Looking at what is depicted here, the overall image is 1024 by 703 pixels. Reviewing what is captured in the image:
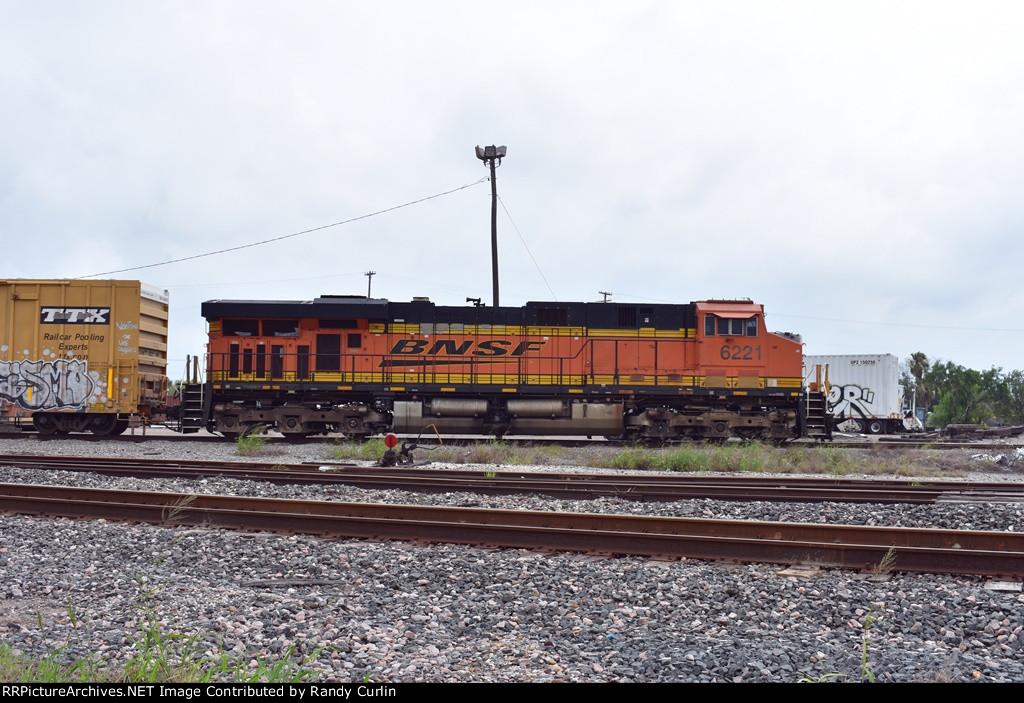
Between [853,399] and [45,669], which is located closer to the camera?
[45,669]

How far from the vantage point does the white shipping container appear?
27797mm

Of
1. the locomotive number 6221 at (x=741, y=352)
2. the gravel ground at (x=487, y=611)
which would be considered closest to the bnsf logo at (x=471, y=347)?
the locomotive number 6221 at (x=741, y=352)

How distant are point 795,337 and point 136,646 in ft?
55.5

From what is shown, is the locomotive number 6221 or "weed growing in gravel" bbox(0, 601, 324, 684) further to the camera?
the locomotive number 6221

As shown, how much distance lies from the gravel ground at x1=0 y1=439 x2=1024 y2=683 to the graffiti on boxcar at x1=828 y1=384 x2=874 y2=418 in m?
24.6

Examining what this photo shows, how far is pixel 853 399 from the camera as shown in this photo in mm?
28484

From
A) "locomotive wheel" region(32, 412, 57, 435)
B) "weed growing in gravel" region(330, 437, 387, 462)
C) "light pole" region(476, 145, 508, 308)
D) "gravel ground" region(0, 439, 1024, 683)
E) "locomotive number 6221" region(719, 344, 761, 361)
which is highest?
"light pole" region(476, 145, 508, 308)

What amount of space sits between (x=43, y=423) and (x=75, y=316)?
263cm

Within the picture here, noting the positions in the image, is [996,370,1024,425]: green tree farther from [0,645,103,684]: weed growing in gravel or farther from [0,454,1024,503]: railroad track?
[0,645,103,684]: weed growing in gravel

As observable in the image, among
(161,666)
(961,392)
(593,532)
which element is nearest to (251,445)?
(593,532)

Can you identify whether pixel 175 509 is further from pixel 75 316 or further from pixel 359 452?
pixel 75 316

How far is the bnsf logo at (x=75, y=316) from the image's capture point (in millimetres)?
17656

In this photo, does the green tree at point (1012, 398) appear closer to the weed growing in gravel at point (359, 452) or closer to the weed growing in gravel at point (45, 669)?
the weed growing in gravel at point (359, 452)

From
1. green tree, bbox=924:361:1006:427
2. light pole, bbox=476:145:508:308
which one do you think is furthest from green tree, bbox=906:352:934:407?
light pole, bbox=476:145:508:308
